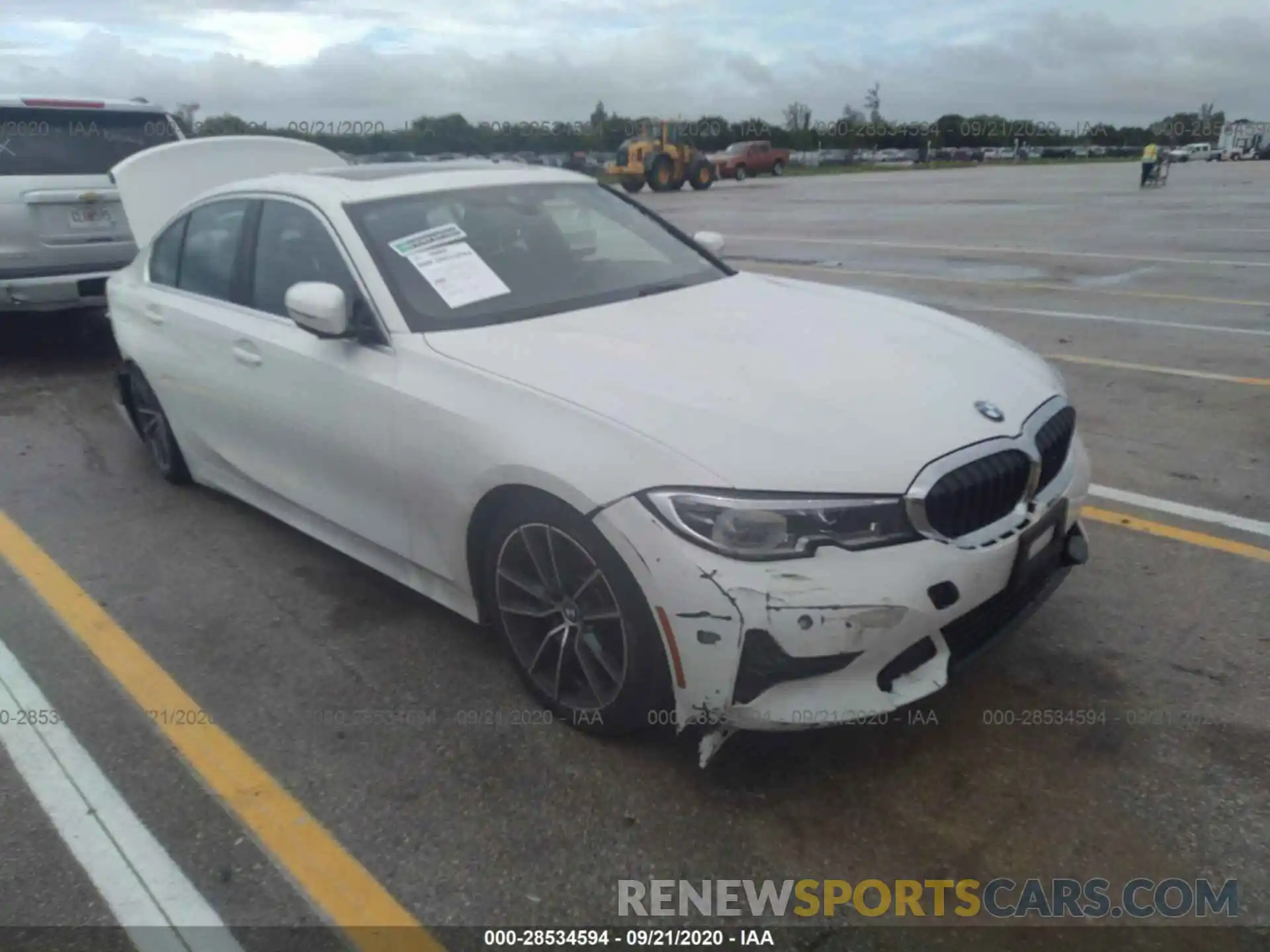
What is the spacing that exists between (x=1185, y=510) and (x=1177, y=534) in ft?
0.96

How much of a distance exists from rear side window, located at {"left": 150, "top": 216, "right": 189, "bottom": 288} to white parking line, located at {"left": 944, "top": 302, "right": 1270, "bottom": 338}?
668cm

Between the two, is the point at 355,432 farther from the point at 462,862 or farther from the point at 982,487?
the point at 982,487

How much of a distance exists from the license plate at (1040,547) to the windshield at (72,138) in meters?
7.25

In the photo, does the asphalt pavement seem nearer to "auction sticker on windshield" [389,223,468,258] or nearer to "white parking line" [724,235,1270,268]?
"auction sticker on windshield" [389,223,468,258]

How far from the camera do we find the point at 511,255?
3725 millimetres

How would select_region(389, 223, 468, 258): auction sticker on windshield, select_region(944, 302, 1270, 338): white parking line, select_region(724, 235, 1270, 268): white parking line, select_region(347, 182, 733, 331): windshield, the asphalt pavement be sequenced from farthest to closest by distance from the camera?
select_region(724, 235, 1270, 268): white parking line < select_region(944, 302, 1270, 338): white parking line < select_region(389, 223, 468, 258): auction sticker on windshield < select_region(347, 182, 733, 331): windshield < the asphalt pavement

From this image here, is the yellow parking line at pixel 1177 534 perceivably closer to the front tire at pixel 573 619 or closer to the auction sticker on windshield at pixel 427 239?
the front tire at pixel 573 619

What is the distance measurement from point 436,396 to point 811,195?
2708cm

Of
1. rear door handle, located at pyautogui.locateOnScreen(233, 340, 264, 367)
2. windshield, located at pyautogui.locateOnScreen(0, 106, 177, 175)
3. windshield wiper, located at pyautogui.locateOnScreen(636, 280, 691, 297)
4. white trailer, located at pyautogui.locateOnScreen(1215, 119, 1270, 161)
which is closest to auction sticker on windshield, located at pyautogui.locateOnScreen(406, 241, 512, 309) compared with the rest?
windshield wiper, located at pyautogui.locateOnScreen(636, 280, 691, 297)

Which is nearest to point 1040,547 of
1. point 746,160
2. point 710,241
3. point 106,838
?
point 710,241

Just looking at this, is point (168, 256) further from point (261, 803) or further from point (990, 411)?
point (990, 411)

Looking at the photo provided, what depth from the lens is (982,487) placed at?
2631 millimetres

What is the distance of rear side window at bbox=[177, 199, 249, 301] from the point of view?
13.8 feet

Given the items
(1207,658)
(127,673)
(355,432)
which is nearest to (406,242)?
(355,432)
